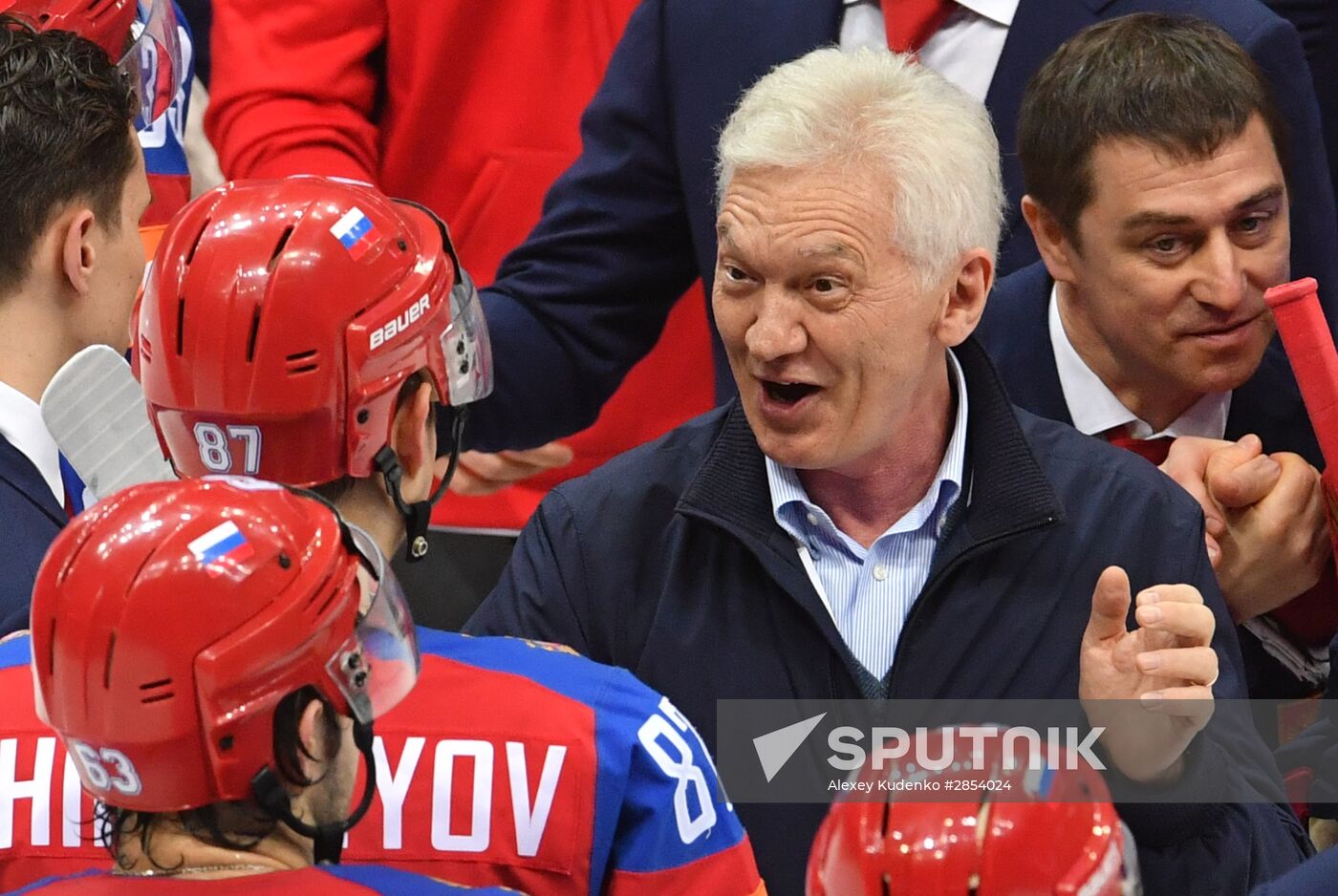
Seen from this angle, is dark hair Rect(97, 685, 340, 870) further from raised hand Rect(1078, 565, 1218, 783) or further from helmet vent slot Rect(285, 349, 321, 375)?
raised hand Rect(1078, 565, 1218, 783)

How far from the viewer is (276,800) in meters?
2.22

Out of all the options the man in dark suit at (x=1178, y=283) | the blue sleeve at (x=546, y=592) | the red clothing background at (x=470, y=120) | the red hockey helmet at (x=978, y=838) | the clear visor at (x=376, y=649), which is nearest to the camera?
the red hockey helmet at (x=978, y=838)

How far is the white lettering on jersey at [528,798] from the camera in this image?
8.58ft

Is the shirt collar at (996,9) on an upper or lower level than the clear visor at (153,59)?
upper

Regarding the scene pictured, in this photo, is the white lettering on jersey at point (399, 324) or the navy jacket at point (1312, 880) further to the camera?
the white lettering on jersey at point (399, 324)

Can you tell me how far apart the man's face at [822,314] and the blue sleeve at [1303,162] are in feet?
2.97

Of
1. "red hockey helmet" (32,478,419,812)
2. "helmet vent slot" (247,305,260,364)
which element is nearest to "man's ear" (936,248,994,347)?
"helmet vent slot" (247,305,260,364)

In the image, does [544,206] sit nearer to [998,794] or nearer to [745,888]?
[745,888]

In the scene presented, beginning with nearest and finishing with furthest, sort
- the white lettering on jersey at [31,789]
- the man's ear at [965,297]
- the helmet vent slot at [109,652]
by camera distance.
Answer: the helmet vent slot at [109,652], the white lettering on jersey at [31,789], the man's ear at [965,297]

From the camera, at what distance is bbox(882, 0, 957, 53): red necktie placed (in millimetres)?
4117

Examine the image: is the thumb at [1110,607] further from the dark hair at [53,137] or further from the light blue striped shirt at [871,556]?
the dark hair at [53,137]

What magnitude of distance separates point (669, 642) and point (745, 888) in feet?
2.06

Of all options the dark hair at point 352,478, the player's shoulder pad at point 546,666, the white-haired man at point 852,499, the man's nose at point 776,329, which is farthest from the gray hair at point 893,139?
the player's shoulder pad at point 546,666

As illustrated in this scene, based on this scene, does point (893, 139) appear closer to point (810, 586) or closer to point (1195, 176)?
point (1195, 176)
